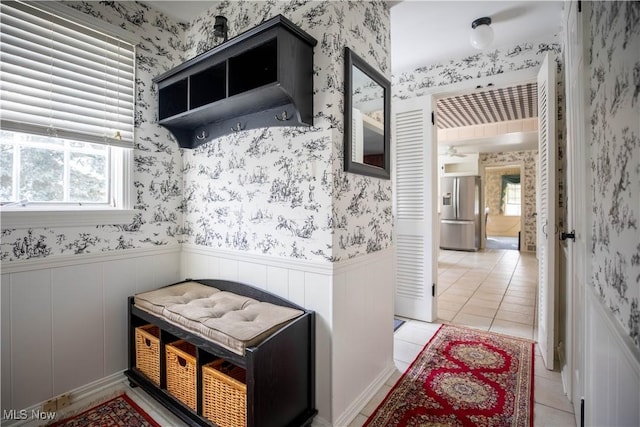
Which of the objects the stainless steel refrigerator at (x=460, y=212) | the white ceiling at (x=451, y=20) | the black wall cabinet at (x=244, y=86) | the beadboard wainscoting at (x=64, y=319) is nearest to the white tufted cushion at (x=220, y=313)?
the beadboard wainscoting at (x=64, y=319)

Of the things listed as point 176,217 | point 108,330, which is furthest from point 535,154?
point 108,330

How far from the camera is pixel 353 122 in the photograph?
64.2 inches

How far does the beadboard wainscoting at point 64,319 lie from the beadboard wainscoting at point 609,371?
2293mm

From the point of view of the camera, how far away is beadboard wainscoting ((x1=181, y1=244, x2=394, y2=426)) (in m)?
1.52

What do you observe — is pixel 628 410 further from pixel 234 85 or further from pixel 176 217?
pixel 176 217

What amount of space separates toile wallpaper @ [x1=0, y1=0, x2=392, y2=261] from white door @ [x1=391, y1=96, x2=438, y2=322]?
1.03 m

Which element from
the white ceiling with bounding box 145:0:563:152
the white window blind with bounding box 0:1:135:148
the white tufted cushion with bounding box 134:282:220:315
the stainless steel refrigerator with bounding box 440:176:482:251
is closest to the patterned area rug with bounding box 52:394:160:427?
the white tufted cushion with bounding box 134:282:220:315

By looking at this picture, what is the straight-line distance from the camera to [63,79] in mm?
1734

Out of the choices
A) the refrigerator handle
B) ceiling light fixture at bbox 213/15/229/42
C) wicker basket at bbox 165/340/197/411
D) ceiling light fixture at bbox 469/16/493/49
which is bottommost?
wicker basket at bbox 165/340/197/411

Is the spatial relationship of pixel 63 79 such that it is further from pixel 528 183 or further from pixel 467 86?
pixel 528 183

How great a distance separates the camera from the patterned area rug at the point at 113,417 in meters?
1.58

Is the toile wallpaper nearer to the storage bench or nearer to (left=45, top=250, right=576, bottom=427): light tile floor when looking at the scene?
the storage bench

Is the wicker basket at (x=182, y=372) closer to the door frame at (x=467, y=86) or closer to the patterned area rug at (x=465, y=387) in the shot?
the patterned area rug at (x=465, y=387)

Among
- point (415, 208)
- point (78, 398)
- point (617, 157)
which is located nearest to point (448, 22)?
point (415, 208)
